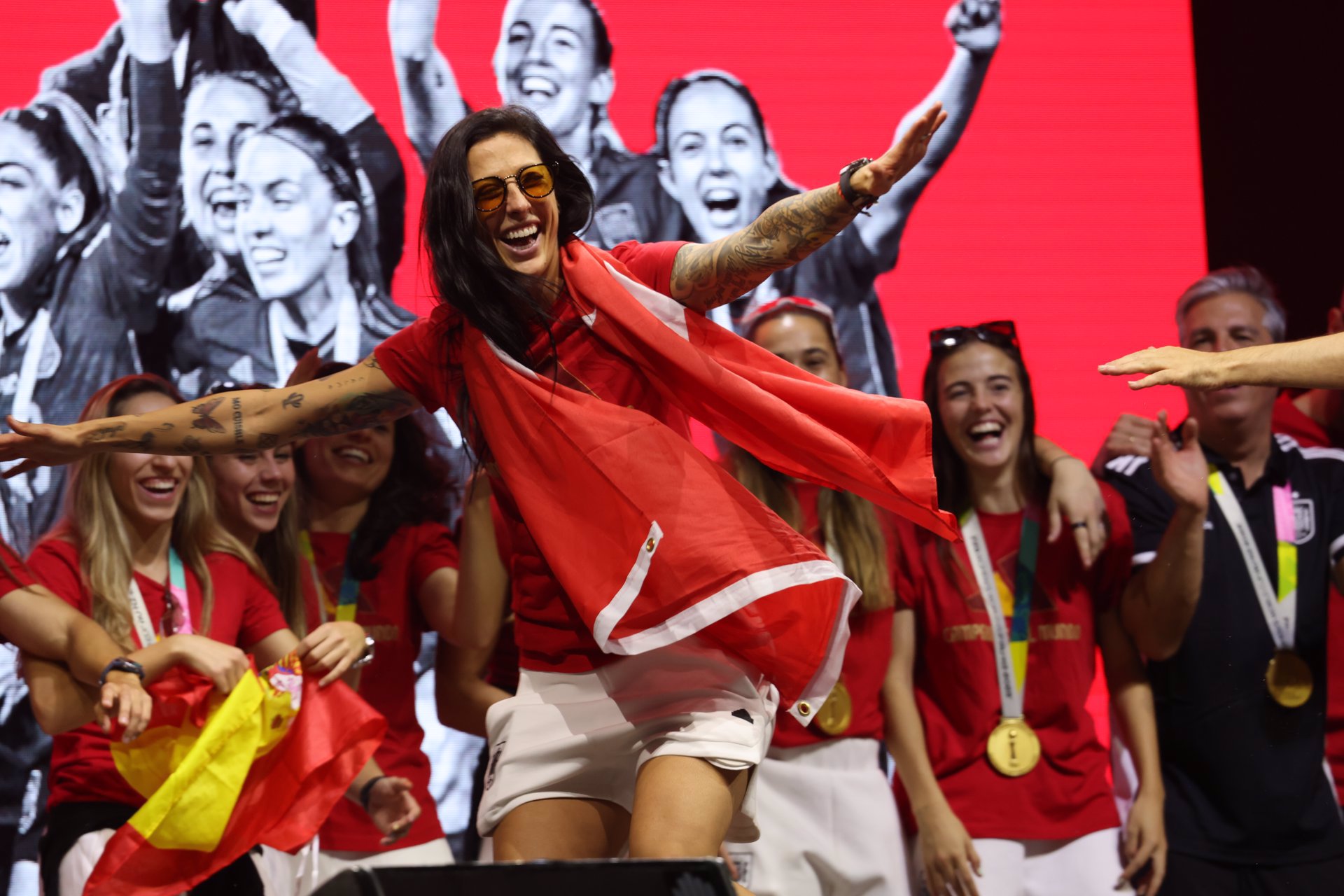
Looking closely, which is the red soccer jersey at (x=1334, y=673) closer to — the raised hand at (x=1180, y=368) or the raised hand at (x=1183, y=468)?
the raised hand at (x=1183, y=468)

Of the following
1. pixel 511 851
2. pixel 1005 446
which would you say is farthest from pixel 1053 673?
pixel 511 851

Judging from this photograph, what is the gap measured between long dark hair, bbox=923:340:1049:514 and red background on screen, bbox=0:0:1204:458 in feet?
2.70

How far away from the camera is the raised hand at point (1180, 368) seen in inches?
85.0

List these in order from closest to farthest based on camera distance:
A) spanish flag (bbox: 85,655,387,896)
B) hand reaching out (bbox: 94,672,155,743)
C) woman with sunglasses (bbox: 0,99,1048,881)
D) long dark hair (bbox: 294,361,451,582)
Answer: woman with sunglasses (bbox: 0,99,1048,881) < hand reaching out (bbox: 94,672,155,743) < spanish flag (bbox: 85,655,387,896) < long dark hair (bbox: 294,361,451,582)

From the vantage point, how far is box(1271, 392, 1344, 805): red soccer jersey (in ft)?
11.6

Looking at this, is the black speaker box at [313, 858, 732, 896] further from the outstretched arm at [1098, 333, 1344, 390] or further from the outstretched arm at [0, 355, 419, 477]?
the outstretched arm at [1098, 333, 1344, 390]

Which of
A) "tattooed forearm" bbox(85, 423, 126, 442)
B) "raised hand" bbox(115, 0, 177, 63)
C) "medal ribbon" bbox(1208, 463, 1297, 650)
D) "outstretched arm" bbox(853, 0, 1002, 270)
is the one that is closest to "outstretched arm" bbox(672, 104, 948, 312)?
"tattooed forearm" bbox(85, 423, 126, 442)

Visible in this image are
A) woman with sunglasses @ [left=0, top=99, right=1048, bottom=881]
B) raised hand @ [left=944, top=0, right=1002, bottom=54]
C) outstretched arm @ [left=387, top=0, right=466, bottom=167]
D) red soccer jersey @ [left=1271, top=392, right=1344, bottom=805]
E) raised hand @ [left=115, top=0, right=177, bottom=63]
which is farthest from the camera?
raised hand @ [left=944, top=0, right=1002, bottom=54]

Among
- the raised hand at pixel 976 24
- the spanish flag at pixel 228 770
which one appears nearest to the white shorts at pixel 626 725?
the spanish flag at pixel 228 770

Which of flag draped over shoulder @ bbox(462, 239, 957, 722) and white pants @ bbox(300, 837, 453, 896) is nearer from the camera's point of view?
flag draped over shoulder @ bbox(462, 239, 957, 722)

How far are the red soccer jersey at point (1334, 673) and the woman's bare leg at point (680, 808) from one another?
2.20 meters

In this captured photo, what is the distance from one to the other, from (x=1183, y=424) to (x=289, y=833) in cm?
244

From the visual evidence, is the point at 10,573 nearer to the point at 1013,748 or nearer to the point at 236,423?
the point at 236,423

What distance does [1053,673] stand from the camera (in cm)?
336
